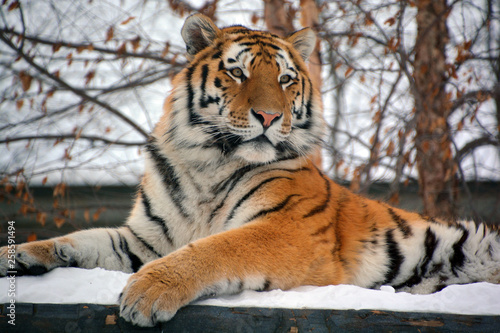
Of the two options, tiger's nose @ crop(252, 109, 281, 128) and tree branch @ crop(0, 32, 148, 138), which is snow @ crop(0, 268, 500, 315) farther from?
tree branch @ crop(0, 32, 148, 138)

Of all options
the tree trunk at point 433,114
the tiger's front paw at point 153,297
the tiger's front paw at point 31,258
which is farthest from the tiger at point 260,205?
the tree trunk at point 433,114

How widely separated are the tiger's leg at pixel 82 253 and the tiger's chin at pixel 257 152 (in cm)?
65

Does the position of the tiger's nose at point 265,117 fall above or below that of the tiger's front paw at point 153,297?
above

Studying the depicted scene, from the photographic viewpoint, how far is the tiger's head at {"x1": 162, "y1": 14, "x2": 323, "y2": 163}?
6.59 ft

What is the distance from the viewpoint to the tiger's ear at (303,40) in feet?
8.27

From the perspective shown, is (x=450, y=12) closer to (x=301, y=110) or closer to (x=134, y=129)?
(x=301, y=110)

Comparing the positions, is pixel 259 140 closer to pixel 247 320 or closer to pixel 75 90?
pixel 247 320

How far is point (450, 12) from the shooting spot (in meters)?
4.25

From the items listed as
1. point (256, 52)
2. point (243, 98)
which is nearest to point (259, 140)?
point (243, 98)

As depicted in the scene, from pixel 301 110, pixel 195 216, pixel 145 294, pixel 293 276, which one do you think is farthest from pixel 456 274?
pixel 145 294

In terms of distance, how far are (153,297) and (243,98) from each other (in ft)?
3.35

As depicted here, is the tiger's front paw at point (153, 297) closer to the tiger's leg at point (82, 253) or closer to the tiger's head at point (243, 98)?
the tiger's leg at point (82, 253)

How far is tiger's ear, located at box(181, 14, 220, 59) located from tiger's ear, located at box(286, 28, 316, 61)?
0.45 meters

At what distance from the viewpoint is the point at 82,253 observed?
6.34ft
